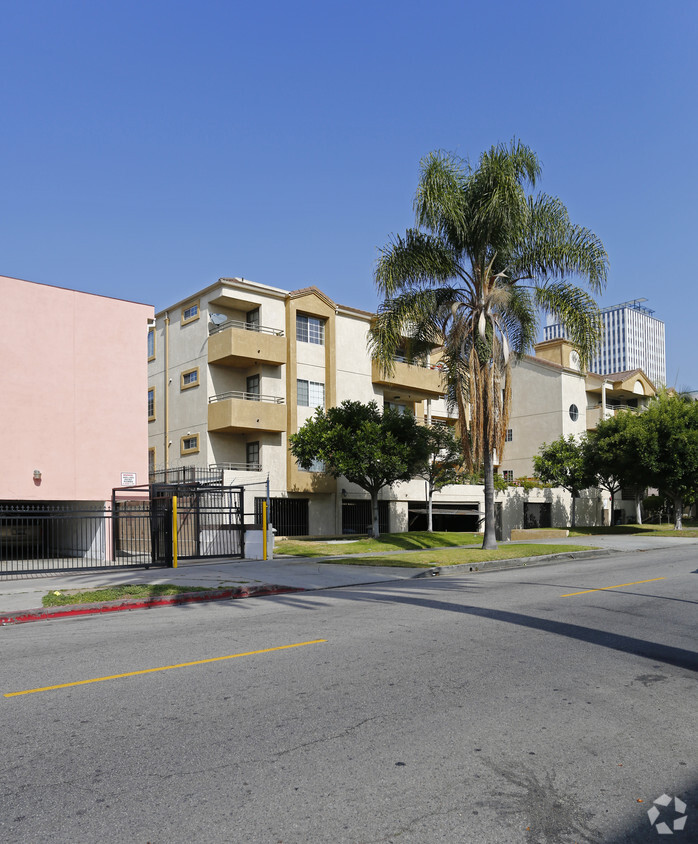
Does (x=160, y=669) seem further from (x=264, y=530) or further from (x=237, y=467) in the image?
(x=237, y=467)

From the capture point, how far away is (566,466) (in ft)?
143

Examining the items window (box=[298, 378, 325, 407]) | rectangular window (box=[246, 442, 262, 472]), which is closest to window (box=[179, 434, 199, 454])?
rectangular window (box=[246, 442, 262, 472])

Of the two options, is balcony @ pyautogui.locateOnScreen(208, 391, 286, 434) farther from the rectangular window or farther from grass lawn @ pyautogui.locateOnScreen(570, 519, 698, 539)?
grass lawn @ pyautogui.locateOnScreen(570, 519, 698, 539)

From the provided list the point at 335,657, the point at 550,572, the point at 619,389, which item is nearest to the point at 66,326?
the point at 550,572

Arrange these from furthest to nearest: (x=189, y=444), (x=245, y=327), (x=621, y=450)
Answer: (x=621, y=450) → (x=189, y=444) → (x=245, y=327)

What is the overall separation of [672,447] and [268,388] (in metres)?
20.5

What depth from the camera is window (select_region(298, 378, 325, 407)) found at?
A: 35688 millimetres

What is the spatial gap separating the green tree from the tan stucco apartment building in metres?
10.5

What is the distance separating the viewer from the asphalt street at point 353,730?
3949 mm

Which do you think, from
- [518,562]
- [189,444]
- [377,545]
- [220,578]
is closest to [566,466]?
[377,545]

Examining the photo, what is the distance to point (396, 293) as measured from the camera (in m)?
23.3

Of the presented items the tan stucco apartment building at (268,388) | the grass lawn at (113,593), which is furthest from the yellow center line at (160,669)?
the tan stucco apartment building at (268,388)

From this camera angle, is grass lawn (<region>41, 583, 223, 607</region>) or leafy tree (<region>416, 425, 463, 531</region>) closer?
grass lawn (<region>41, 583, 223, 607</region>)

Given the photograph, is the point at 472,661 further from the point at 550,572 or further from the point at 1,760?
the point at 550,572
